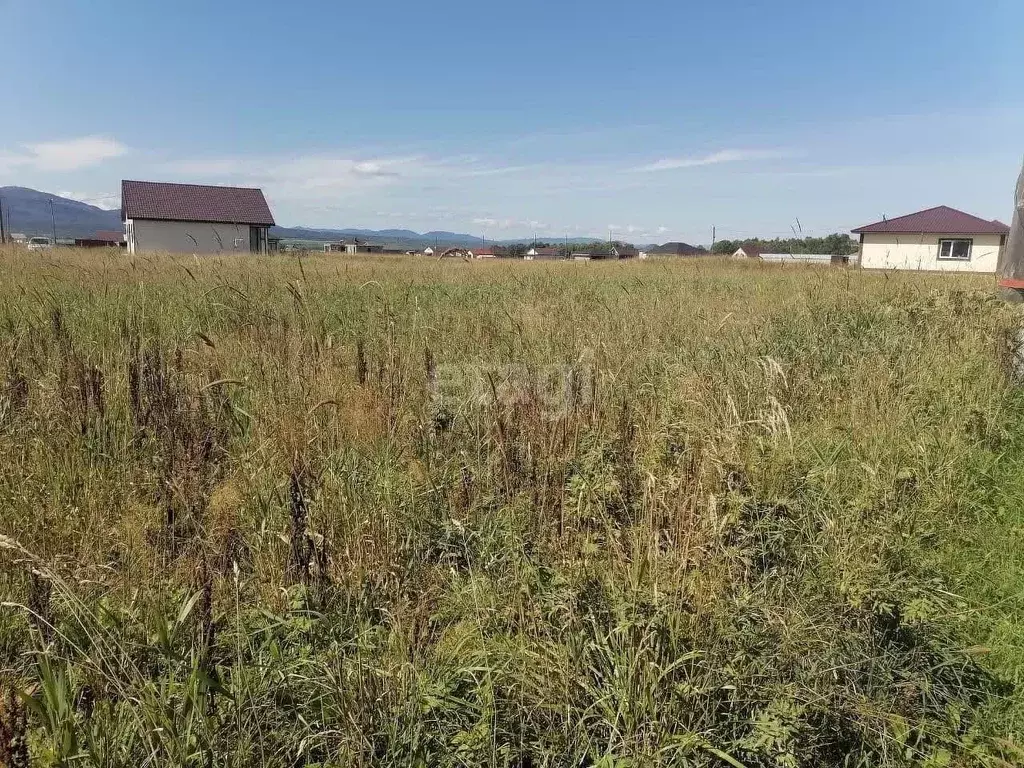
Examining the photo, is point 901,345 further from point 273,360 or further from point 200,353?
point 200,353

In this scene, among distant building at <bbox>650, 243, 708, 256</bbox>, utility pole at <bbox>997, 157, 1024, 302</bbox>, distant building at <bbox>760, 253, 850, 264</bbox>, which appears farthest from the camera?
distant building at <bbox>650, 243, 708, 256</bbox>

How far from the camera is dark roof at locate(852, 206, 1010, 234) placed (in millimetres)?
35875

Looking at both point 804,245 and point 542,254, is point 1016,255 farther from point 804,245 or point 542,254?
point 804,245

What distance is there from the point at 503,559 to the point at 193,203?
4426cm

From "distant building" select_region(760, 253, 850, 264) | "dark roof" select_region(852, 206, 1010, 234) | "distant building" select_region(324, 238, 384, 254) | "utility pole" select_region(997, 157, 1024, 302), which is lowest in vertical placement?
"utility pole" select_region(997, 157, 1024, 302)

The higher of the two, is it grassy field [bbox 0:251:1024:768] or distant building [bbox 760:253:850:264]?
distant building [bbox 760:253:850:264]

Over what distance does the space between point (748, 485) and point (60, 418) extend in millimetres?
3279

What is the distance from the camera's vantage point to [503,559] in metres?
1.95

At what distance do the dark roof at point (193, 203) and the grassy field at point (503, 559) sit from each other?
38.7 metres

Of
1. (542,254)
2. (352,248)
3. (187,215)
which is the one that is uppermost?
(187,215)

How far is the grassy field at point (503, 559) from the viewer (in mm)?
1389

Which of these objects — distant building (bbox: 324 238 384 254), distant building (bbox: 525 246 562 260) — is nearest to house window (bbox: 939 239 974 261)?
distant building (bbox: 525 246 562 260)

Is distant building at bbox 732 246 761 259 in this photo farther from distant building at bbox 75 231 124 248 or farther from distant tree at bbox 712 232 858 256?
distant building at bbox 75 231 124 248

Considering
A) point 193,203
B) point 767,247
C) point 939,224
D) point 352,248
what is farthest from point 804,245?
point 193,203
